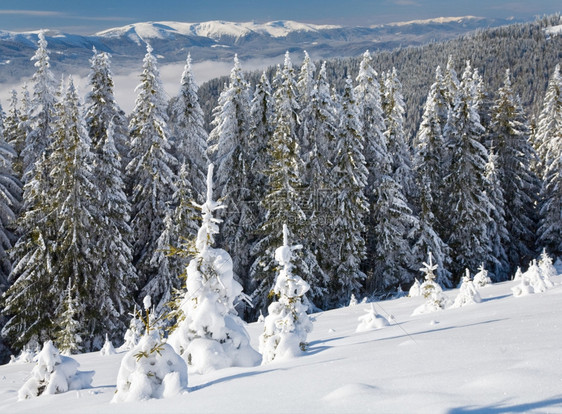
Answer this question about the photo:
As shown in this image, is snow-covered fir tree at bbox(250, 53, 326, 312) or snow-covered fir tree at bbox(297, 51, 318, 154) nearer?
snow-covered fir tree at bbox(250, 53, 326, 312)

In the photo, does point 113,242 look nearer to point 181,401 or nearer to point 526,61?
point 181,401

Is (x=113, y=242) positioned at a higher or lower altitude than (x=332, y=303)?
higher

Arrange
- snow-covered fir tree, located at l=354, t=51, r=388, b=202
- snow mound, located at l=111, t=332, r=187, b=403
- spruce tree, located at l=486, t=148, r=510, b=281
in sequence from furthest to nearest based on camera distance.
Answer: spruce tree, located at l=486, t=148, r=510, b=281
snow-covered fir tree, located at l=354, t=51, r=388, b=202
snow mound, located at l=111, t=332, r=187, b=403

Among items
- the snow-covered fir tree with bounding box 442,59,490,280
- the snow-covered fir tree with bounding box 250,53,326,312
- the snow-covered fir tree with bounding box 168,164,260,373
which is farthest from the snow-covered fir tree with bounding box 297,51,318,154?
the snow-covered fir tree with bounding box 168,164,260,373

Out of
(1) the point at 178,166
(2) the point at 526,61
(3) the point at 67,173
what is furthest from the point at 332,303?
(2) the point at 526,61

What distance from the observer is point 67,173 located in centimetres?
2355

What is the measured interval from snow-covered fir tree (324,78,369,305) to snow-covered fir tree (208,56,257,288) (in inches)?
208

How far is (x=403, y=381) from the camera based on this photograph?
4.54 m

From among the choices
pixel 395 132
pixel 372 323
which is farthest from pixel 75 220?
pixel 395 132

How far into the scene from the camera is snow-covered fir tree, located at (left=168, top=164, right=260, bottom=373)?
708cm

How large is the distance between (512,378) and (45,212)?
24515 millimetres

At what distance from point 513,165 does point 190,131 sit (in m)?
25.0

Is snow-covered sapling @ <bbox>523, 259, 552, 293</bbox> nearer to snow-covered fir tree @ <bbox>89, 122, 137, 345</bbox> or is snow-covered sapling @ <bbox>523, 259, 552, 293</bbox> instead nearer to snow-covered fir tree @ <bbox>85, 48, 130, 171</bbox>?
snow-covered fir tree @ <bbox>89, 122, 137, 345</bbox>

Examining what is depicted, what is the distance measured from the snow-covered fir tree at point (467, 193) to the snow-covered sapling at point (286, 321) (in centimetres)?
2688
